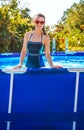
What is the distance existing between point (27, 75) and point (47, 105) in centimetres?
48

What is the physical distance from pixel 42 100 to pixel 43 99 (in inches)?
0.7

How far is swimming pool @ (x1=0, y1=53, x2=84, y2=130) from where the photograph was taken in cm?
445

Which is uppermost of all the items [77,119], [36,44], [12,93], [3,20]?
[3,20]

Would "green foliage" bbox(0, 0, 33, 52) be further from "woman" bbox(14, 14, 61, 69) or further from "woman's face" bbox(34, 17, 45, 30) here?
"woman's face" bbox(34, 17, 45, 30)

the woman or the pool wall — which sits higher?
the woman

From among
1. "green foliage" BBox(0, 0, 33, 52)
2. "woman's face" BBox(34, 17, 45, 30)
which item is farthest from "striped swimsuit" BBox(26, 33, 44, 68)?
"green foliage" BBox(0, 0, 33, 52)

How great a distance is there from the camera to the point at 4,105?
4.52m

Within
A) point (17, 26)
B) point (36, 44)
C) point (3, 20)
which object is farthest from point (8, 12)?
point (36, 44)

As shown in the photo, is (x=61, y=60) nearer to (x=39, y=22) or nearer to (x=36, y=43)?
(x=36, y=43)

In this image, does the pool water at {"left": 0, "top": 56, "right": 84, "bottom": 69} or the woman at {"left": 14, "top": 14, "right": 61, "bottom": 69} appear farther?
the pool water at {"left": 0, "top": 56, "right": 84, "bottom": 69}

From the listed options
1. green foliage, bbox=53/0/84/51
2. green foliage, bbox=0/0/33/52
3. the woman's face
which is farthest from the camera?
green foliage, bbox=53/0/84/51

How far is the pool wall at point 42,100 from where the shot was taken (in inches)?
175

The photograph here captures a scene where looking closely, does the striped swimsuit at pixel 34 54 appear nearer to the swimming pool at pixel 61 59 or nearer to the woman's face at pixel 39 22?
the woman's face at pixel 39 22

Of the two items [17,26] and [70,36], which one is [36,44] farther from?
[70,36]
